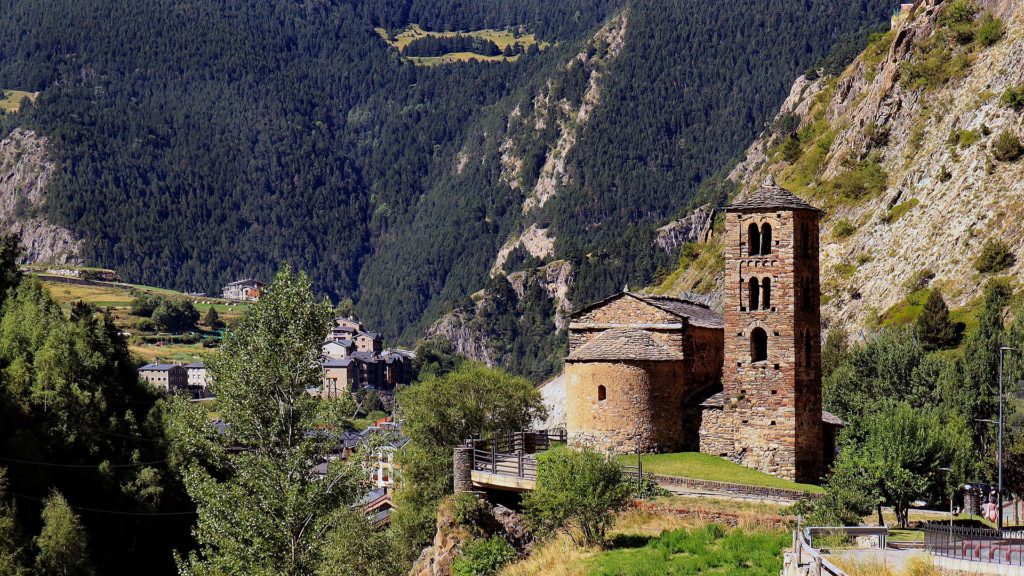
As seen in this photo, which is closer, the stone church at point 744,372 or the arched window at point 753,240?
the stone church at point 744,372

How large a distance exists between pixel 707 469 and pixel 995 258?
47.6 metres

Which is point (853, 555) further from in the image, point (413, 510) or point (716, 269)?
point (716, 269)

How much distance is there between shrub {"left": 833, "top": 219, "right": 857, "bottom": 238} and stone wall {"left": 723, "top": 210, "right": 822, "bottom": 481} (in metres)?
57.9

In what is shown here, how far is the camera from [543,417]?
7081cm

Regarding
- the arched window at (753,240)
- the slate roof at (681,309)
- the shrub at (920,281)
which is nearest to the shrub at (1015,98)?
the shrub at (920,281)

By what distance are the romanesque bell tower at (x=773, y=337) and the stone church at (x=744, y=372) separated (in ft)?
Result: 0.14

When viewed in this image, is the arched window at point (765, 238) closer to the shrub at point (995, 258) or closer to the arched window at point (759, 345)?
the arched window at point (759, 345)

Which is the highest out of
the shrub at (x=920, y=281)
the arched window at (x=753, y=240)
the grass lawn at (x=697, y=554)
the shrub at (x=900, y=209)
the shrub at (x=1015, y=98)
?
the shrub at (x=1015, y=98)

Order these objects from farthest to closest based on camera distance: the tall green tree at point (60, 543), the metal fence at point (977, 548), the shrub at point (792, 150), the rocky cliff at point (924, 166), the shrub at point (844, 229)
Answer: the shrub at point (792, 150)
the shrub at point (844, 229)
the rocky cliff at point (924, 166)
the tall green tree at point (60, 543)
the metal fence at point (977, 548)

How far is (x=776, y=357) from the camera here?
53.4m

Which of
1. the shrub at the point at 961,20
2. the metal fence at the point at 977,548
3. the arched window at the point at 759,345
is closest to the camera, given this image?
the metal fence at the point at 977,548

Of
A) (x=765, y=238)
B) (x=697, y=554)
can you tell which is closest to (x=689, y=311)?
(x=765, y=238)

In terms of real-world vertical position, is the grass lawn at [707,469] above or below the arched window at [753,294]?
below

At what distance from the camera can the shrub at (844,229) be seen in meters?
111
